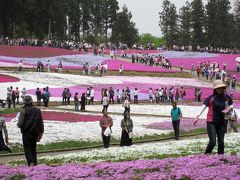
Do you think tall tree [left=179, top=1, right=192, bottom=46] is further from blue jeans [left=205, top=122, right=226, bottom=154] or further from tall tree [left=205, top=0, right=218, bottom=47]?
blue jeans [left=205, top=122, right=226, bottom=154]

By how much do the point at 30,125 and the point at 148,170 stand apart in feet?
11.7

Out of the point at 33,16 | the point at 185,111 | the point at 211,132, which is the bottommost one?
the point at 185,111

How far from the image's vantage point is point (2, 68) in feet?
231

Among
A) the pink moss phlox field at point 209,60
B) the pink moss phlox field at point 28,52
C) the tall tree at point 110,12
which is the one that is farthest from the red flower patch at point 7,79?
the tall tree at point 110,12

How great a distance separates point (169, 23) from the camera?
16050 cm

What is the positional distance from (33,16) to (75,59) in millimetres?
31512

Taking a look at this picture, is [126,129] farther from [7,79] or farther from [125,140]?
[7,79]

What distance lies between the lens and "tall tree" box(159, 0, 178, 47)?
154012 millimetres

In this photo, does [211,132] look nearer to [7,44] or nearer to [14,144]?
[14,144]

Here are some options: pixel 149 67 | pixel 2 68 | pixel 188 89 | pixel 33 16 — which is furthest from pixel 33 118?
pixel 33 16

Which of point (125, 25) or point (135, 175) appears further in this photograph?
point (125, 25)

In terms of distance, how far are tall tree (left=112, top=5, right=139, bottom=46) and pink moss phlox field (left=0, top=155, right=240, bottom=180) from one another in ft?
435

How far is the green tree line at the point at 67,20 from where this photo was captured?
357ft

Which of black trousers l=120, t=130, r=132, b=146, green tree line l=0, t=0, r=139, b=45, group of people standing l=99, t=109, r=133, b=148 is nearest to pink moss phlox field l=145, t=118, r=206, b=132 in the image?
black trousers l=120, t=130, r=132, b=146
